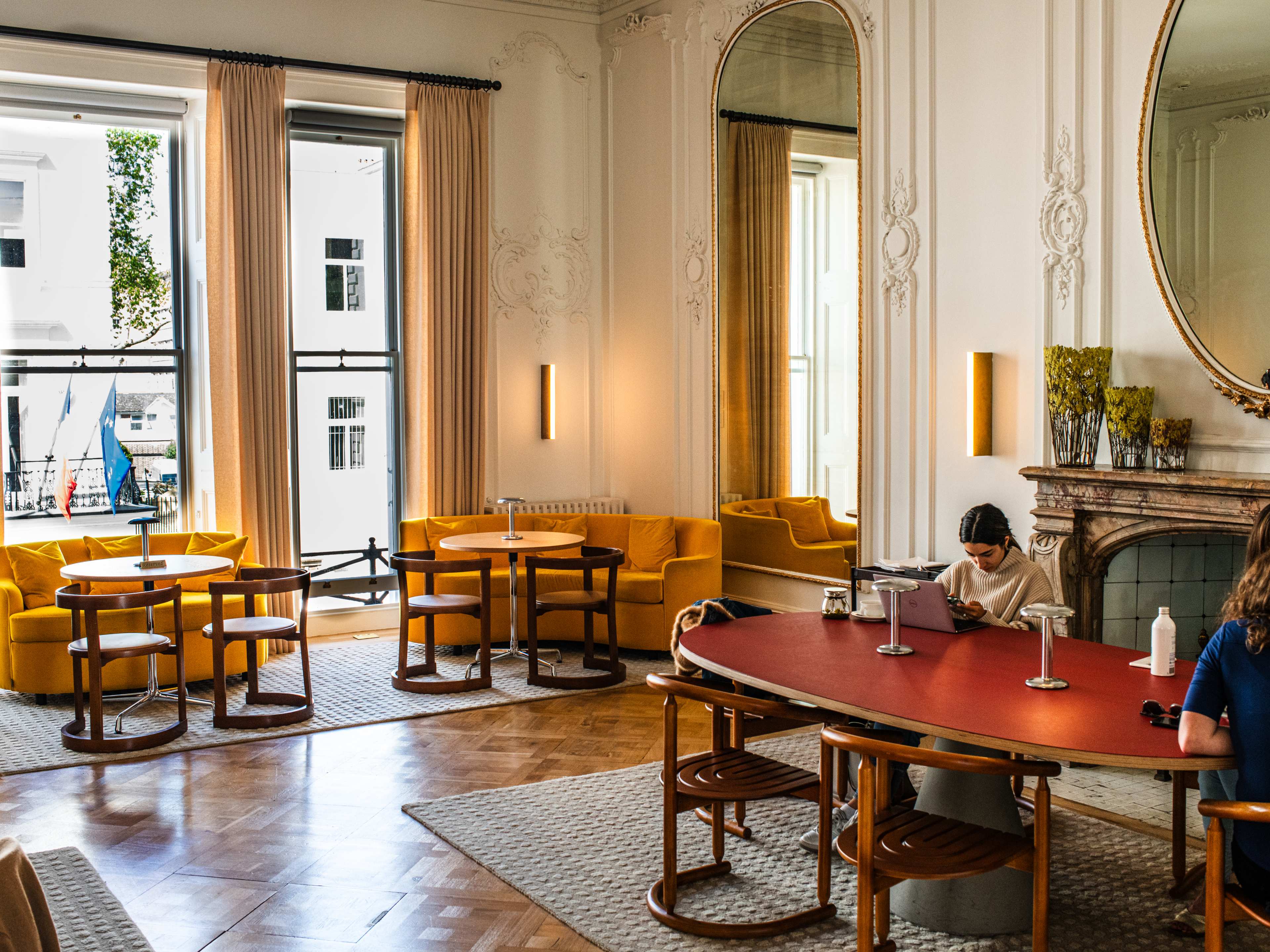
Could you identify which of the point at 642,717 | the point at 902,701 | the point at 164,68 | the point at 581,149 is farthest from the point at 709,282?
the point at 902,701

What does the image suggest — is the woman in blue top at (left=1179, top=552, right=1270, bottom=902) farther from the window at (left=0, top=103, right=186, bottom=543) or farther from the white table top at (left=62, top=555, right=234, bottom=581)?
the window at (left=0, top=103, right=186, bottom=543)

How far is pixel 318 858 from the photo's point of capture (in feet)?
13.4

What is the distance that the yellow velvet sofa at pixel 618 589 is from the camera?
23.8ft

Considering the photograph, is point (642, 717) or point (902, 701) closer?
point (902, 701)

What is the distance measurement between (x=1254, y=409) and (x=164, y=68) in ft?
20.9

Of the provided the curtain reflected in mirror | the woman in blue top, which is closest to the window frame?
the curtain reflected in mirror

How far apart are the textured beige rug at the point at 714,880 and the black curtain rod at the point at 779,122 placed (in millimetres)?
3836

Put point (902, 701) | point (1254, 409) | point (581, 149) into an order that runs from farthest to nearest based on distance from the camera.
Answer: point (581, 149)
point (1254, 409)
point (902, 701)

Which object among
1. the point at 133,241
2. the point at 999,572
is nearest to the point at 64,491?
the point at 133,241

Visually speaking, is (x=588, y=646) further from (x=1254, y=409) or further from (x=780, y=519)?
(x=1254, y=409)

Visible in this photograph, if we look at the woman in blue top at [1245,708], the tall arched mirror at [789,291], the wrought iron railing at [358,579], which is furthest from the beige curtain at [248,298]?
the woman in blue top at [1245,708]

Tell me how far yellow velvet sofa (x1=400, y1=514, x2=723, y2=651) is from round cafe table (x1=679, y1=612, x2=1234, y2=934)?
3.06m

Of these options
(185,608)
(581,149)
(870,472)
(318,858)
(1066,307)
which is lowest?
(318,858)

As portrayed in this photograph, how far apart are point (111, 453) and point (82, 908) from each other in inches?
170
